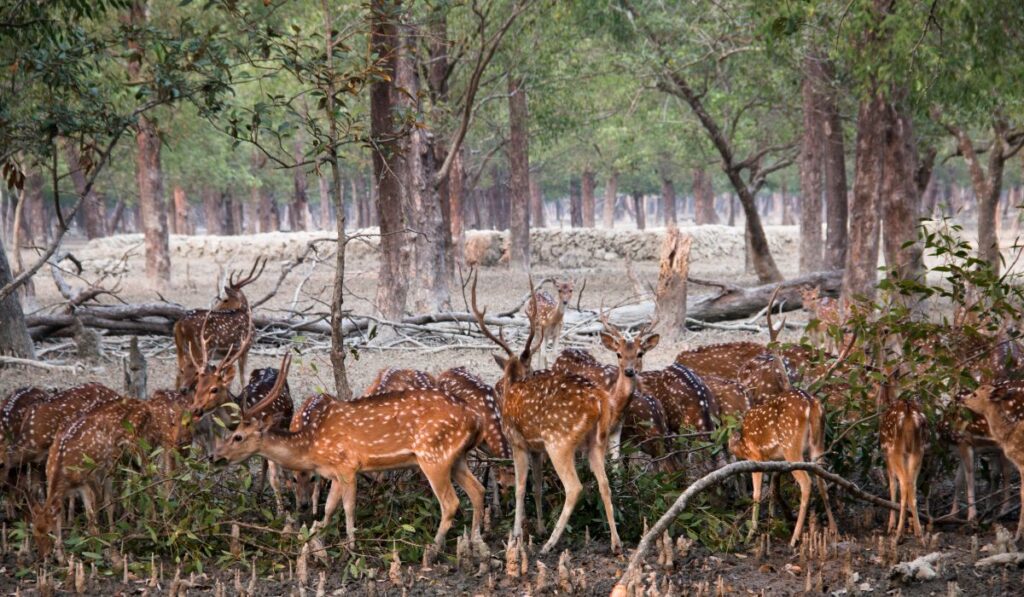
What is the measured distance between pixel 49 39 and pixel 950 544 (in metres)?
6.72

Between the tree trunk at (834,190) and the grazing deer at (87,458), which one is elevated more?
the tree trunk at (834,190)

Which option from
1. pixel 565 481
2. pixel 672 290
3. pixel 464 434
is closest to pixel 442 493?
pixel 464 434

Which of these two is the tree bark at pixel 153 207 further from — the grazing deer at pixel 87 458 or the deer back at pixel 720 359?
the grazing deer at pixel 87 458

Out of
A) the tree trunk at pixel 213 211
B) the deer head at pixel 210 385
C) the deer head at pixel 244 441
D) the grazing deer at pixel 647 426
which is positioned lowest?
the grazing deer at pixel 647 426

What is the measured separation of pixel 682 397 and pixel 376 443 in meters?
2.03

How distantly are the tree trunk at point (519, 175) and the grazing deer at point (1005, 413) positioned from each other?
1676 centimetres

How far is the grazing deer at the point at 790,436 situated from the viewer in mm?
5707

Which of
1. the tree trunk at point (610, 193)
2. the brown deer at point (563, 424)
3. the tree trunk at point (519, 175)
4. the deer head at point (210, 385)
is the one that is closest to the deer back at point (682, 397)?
the brown deer at point (563, 424)

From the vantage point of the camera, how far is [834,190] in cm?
2044

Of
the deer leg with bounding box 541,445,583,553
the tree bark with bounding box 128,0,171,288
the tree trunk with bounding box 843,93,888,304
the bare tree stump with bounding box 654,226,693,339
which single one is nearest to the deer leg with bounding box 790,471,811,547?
the deer leg with bounding box 541,445,583,553

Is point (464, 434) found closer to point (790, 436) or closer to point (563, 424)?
point (563, 424)

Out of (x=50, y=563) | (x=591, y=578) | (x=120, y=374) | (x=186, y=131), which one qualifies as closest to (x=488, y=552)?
(x=591, y=578)

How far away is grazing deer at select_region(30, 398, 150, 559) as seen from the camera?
5496mm

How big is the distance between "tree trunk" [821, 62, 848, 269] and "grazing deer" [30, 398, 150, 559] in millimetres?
15497
